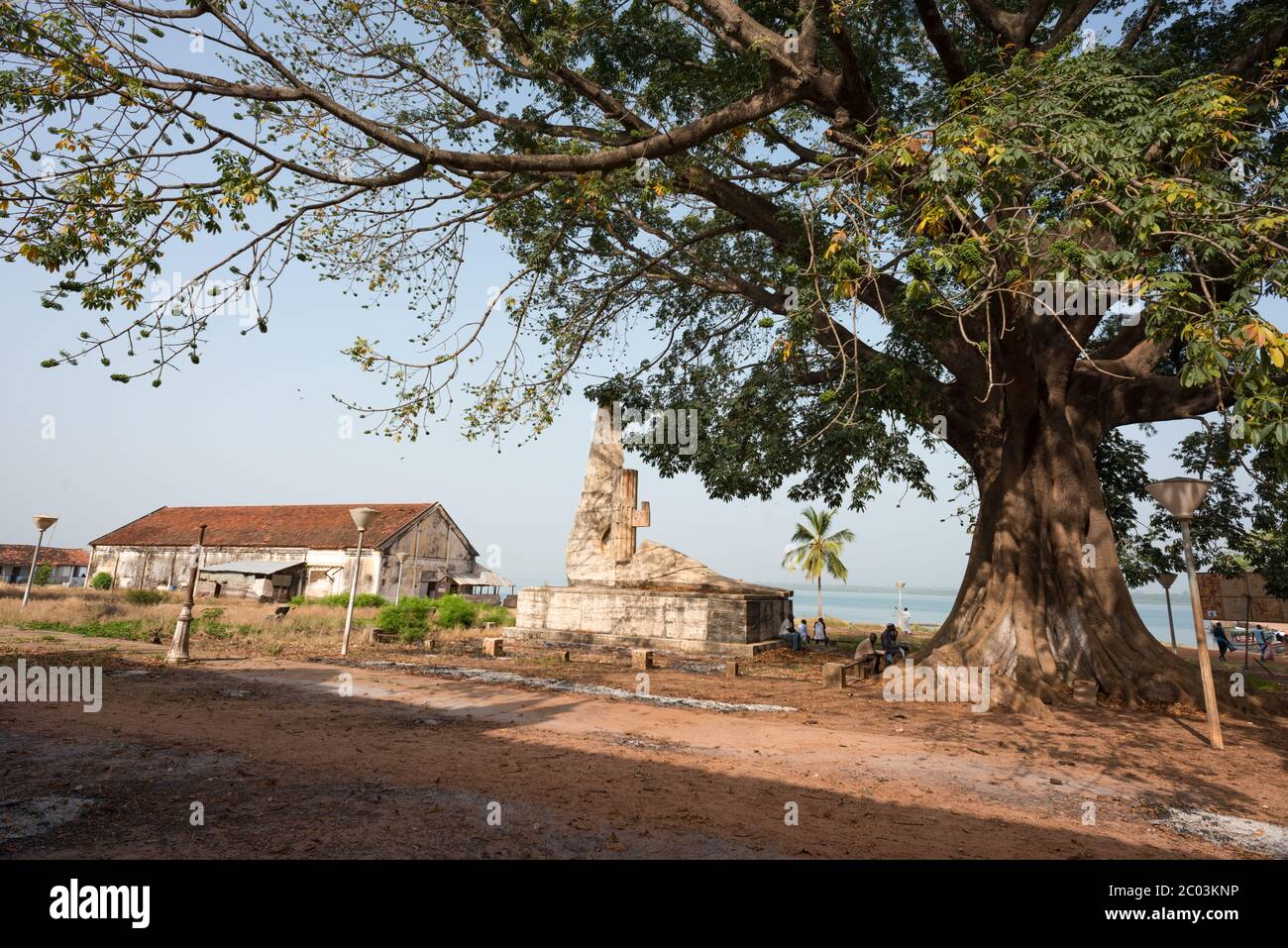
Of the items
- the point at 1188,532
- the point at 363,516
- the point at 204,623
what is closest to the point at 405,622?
the point at 204,623

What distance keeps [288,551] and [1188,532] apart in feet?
125

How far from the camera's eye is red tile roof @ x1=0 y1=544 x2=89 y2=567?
4544cm

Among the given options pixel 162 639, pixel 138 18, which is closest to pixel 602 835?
pixel 138 18

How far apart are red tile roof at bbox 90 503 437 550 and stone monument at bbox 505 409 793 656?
18255 mm

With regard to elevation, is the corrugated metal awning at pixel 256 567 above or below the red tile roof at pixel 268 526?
below

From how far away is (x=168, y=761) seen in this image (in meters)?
5.73

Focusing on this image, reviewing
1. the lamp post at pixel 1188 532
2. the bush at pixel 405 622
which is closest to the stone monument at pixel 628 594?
the bush at pixel 405 622

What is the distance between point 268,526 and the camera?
1539 inches

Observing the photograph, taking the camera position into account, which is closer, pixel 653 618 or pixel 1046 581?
pixel 1046 581

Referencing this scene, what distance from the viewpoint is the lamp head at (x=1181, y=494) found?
9.05 meters

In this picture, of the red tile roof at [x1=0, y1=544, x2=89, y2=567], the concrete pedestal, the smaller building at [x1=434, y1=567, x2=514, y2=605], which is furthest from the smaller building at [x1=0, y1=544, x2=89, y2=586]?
the concrete pedestal

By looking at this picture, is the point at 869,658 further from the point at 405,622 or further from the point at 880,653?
the point at 405,622

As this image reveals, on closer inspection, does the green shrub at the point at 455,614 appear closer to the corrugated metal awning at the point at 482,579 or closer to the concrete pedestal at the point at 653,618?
the concrete pedestal at the point at 653,618

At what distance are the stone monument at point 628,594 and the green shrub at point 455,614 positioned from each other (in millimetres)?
4364
